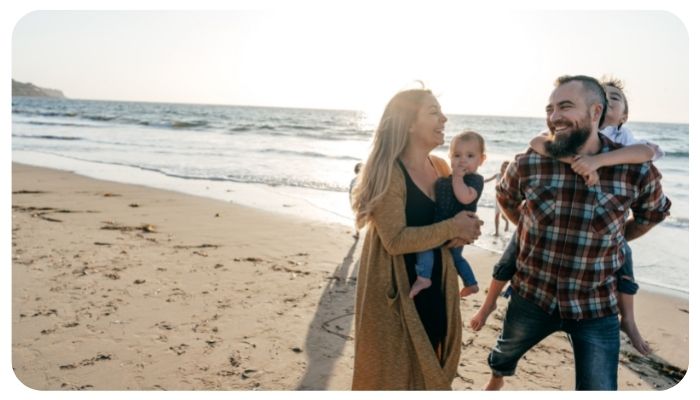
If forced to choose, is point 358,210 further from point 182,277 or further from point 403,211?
point 182,277

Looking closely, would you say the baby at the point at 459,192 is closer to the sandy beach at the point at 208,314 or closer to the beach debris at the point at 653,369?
the sandy beach at the point at 208,314

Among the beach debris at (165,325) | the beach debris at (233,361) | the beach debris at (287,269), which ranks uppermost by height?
the beach debris at (287,269)

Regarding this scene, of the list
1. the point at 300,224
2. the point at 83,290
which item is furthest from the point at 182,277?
the point at 300,224

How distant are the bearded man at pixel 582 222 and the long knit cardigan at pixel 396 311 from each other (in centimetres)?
46

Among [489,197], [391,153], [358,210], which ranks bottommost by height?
[489,197]

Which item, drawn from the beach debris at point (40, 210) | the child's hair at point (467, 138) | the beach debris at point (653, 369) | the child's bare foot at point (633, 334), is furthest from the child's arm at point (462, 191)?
the beach debris at point (40, 210)

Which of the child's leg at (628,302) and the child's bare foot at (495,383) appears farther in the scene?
the child's bare foot at (495,383)

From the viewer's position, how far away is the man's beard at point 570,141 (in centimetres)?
255

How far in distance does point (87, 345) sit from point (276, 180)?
9252mm

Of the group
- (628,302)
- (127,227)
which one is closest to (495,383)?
(628,302)

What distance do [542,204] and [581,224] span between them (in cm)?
20

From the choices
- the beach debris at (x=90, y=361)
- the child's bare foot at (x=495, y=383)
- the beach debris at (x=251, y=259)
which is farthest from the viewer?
the beach debris at (x=251, y=259)

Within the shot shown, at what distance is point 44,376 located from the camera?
3.76 m

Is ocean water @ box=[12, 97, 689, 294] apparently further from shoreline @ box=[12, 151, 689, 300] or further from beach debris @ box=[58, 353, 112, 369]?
beach debris @ box=[58, 353, 112, 369]
